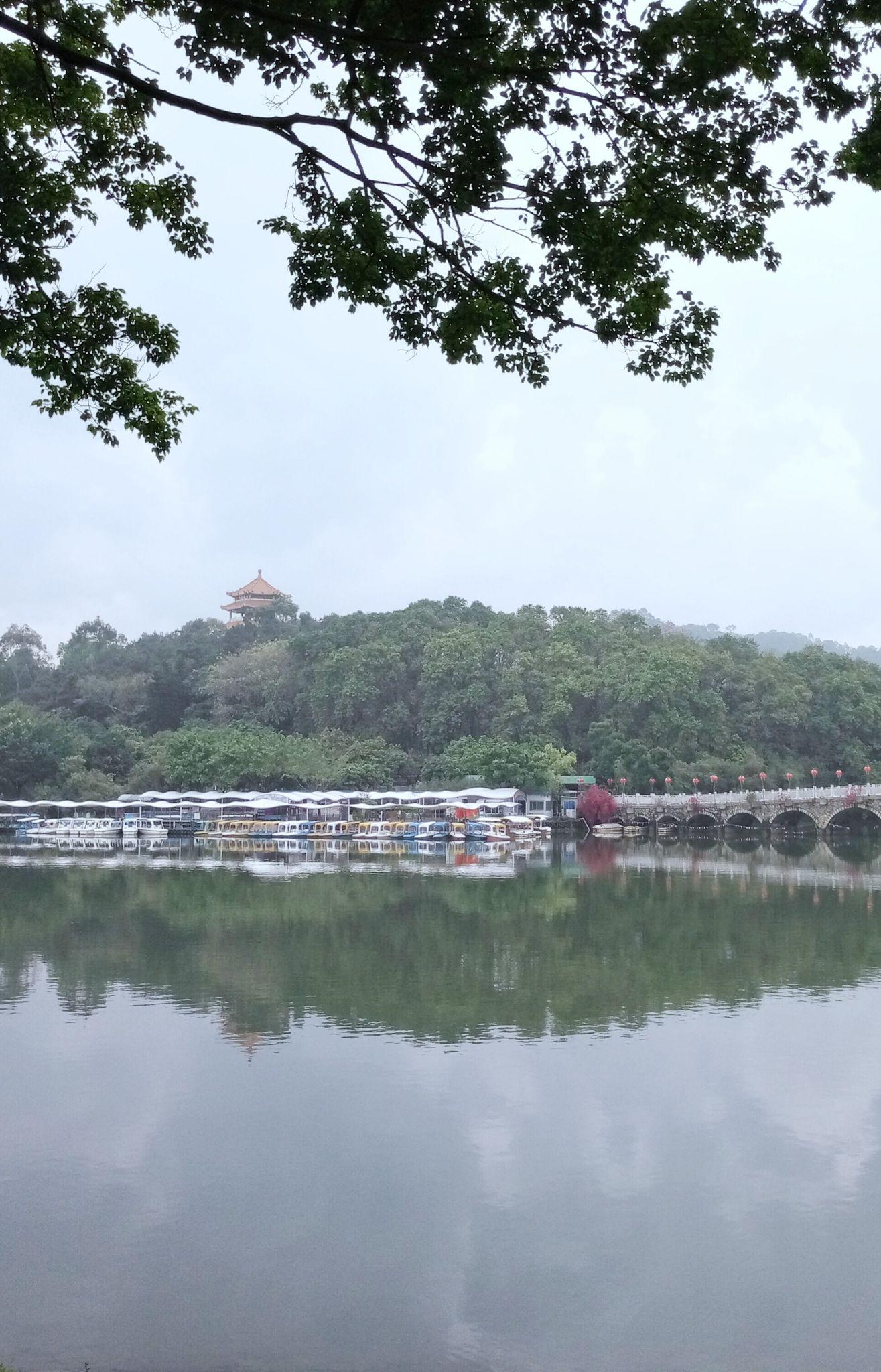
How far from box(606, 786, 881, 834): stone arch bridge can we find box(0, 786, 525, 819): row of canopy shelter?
615 centimetres

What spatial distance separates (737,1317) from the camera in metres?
7.23

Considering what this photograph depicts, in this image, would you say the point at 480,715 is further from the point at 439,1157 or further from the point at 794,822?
the point at 439,1157

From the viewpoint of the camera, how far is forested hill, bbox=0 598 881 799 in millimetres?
56156

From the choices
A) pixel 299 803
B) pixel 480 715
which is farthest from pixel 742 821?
pixel 299 803

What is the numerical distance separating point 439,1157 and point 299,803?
43.4 metres

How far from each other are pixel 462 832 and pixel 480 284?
→ 44.5 m

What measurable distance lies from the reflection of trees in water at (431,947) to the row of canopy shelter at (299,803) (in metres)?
21.8


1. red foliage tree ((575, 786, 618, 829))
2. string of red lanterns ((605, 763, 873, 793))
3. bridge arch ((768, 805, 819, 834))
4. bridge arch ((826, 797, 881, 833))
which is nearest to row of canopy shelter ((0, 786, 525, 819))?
red foliage tree ((575, 786, 618, 829))

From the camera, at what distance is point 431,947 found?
19734 mm

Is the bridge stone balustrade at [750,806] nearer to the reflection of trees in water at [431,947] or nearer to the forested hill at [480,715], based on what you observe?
the forested hill at [480,715]

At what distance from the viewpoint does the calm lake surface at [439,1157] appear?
7.05 meters

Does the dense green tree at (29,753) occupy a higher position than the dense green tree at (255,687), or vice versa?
the dense green tree at (255,687)

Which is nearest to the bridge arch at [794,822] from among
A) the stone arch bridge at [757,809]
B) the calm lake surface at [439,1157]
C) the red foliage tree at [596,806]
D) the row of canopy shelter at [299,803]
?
the stone arch bridge at [757,809]

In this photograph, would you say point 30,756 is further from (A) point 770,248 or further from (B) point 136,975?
(A) point 770,248
